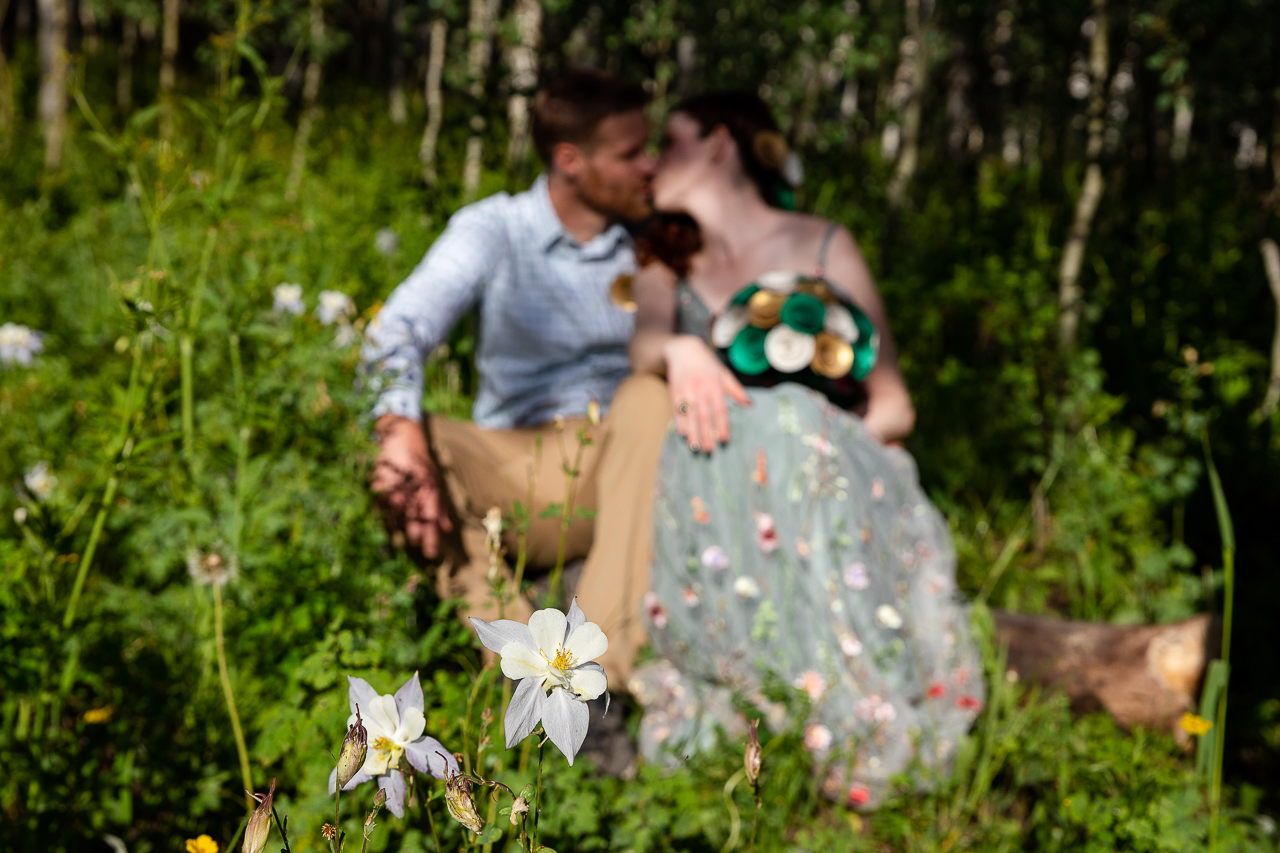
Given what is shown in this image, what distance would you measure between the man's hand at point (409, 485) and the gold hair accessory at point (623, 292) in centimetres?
87

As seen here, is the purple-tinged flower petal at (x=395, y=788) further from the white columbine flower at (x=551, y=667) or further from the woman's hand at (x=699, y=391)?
the woman's hand at (x=699, y=391)

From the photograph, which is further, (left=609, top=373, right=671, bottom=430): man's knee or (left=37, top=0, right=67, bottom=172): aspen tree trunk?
(left=37, top=0, right=67, bottom=172): aspen tree trunk

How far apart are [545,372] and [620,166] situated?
644 millimetres

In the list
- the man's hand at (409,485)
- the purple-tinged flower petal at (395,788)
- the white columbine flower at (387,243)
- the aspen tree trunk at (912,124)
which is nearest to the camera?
the purple-tinged flower petal at (395,788)

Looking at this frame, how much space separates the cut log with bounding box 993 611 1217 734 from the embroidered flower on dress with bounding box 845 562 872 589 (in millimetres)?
615

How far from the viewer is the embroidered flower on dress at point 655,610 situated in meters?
2.01

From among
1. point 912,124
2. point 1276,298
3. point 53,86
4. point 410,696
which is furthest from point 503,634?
point 53,86

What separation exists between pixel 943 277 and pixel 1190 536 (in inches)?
93.2

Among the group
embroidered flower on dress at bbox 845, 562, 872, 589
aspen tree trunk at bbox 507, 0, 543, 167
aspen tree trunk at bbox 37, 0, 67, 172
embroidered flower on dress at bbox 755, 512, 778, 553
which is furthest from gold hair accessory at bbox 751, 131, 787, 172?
aspen tree trunk at bbox 37, 0, 67, 172

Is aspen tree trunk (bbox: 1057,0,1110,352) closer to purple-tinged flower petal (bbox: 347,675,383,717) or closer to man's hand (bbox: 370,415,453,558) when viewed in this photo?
man's hand (bbox: 370,415,453,558)

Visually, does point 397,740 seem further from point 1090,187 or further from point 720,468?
point 1090,187

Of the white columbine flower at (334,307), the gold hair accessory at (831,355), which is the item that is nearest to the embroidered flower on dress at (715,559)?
the gold hair accessory at (831,355)

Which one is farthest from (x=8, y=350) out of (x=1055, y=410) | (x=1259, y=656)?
(x=1259, y=656)

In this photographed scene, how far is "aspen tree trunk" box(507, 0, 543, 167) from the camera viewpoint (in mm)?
4141
